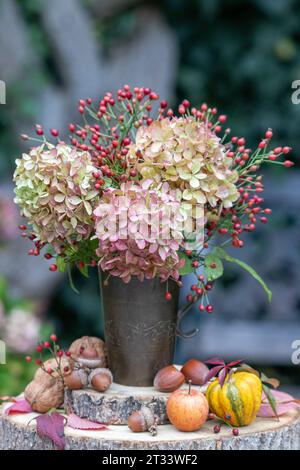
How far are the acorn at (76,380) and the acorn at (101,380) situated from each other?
0.02 m

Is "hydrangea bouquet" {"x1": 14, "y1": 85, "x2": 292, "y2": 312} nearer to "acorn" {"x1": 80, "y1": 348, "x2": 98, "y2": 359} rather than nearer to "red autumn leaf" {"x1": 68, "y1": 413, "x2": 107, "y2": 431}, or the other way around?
"acorn" {"x1": 80, "y1": 348, "x2": 98, "y2": 359}

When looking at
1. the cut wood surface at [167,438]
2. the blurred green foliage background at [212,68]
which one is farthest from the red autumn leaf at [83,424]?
the blurred green foliage background at [212,68]

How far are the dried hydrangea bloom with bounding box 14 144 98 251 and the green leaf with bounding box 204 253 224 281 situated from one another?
293mm

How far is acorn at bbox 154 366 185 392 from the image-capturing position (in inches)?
80.4

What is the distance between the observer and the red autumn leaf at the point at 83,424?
1.98 meters

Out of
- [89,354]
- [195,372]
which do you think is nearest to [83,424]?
[89,354]

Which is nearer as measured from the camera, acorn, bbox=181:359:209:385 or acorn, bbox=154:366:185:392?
acorn, bbox=154:366:185:392

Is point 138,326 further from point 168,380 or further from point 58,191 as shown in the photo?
point 58,191

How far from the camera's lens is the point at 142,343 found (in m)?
2.07

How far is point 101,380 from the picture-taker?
80.0 inches

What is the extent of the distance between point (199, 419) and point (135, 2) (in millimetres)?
2588

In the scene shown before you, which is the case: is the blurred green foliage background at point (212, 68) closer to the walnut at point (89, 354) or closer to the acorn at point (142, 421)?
the walnut at point (89, 354)

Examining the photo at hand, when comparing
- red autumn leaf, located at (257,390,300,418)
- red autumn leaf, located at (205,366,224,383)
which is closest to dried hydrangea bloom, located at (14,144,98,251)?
red autumn leaf, located at (205,366,224,383)

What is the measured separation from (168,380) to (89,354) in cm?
21
